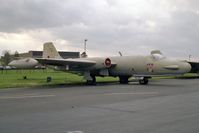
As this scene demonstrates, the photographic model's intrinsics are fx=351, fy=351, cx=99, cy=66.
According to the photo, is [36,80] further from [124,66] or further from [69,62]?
[124,66]

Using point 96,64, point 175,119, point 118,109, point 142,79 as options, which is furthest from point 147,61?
point 175,119

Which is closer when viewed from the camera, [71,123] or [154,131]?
[154,131]

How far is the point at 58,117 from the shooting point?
939 centimetres

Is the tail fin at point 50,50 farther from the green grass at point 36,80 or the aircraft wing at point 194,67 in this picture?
the aircraft wing at point 194,67

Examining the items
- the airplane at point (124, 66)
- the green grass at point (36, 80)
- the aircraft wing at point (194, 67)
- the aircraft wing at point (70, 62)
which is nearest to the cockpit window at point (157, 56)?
the airplane at point (124, 66)

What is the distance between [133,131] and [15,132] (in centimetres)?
244

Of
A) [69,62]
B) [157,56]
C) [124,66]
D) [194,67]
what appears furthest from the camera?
[194,67]

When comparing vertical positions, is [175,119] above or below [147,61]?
below

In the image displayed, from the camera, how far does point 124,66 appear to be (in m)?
28.1

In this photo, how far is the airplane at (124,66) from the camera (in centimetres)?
2522

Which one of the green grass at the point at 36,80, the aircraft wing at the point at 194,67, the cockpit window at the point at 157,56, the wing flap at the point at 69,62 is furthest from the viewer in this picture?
the aircraft wing at the point at 194,67

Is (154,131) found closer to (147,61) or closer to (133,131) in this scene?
(133,131)

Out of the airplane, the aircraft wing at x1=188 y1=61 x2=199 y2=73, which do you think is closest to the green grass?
the airplane

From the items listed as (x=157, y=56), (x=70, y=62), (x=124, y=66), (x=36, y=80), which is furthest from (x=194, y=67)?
(x=70, y=62)
